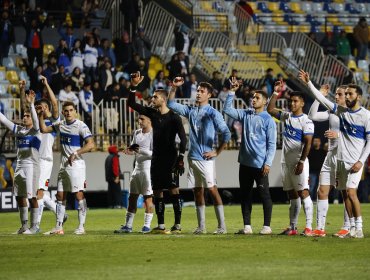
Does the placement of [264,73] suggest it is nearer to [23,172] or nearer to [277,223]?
[277,223]

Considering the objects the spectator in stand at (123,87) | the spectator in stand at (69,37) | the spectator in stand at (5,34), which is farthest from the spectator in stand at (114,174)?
the spectator in stand at (5,34)

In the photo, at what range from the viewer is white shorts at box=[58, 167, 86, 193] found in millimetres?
18250

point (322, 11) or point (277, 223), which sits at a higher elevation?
point (322, 11)

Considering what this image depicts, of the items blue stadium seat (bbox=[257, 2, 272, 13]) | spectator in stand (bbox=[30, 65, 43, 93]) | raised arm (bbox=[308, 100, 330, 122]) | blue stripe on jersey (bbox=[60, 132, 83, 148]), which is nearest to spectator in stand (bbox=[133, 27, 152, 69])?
spectator in stand (bbox=[30, 65, 43, 93])

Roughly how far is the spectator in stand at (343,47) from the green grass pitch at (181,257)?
22.5 metres

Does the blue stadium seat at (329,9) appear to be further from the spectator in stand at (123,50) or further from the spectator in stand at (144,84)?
the spectator in stand at (144,84)

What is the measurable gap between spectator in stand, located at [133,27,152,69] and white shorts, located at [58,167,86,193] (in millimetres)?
17367

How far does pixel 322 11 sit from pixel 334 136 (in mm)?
29191

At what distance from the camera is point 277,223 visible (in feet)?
72.5

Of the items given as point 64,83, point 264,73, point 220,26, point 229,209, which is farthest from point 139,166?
point 220,26

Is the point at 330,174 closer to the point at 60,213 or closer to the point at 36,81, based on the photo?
the point at 60,213

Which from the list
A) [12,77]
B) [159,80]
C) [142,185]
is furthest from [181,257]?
[12,77]

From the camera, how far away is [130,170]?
3250 cm

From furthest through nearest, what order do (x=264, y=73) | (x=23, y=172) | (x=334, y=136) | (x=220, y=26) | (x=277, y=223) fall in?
(x=220, y=26) → (x=264, y=73) → (x=277, y=223) → (x=23, y=172) → (x=334, y=136)
